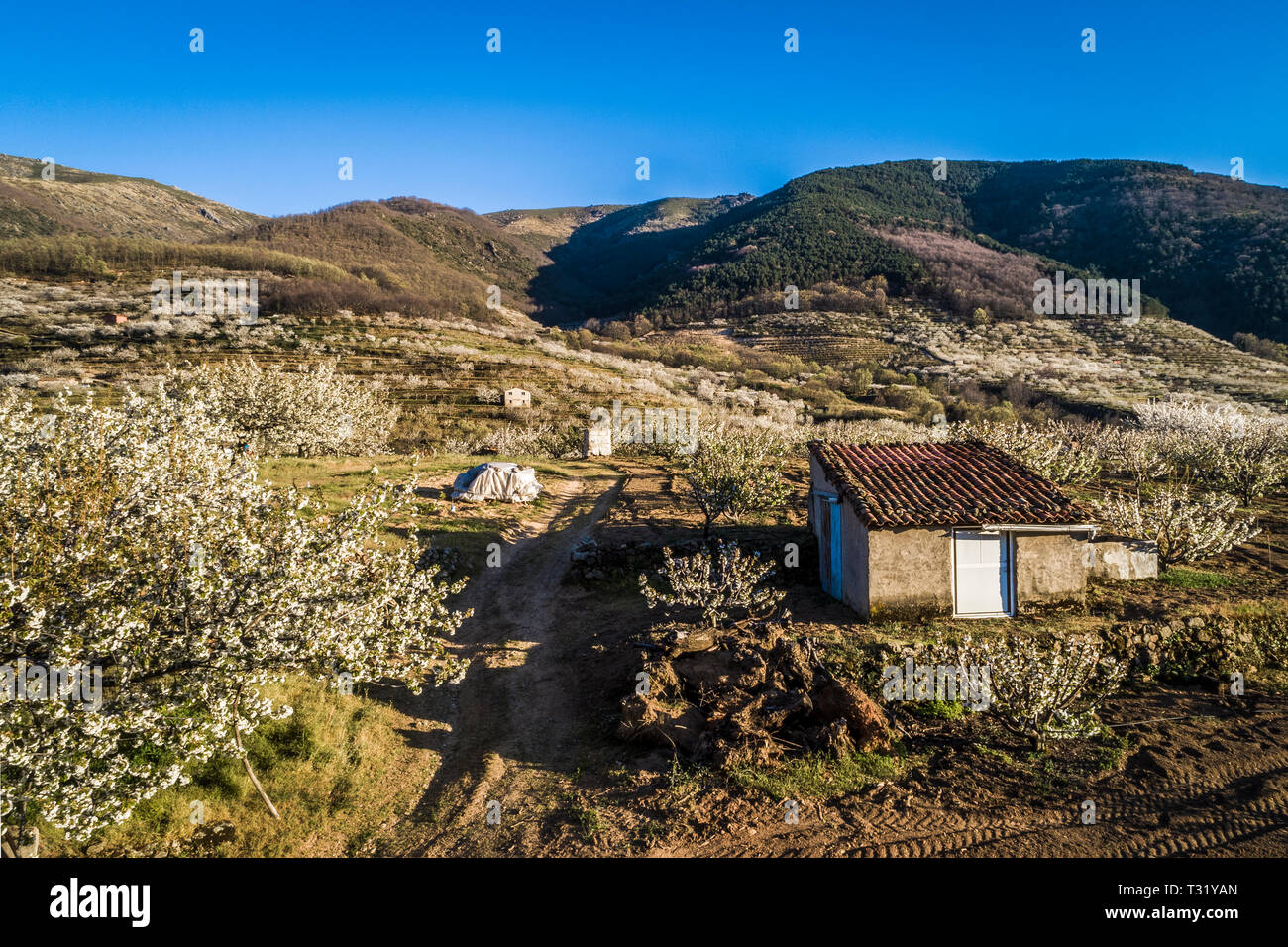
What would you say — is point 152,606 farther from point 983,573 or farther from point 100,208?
point 100,208

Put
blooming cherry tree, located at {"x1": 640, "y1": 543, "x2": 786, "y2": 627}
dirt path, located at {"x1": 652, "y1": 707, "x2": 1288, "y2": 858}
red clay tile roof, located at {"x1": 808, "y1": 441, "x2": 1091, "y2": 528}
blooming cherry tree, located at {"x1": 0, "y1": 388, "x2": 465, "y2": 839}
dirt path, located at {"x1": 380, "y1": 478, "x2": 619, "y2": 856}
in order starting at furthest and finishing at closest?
red clay tile roof, located at {"x1": 808, "y1": 441, "x2": 1091, "y2": 528} < blooming cherry tree, located at {"x1": 640, "y1": 543, "x2": 786, "y2": 627} < dirt path, located at {"x1": 380, "y1": 478, "x2": 619, "y2": 856} < dirt path, located at {"x1": 652, "y1": 707, "x2": 1288, "y2": 858} < blooming cherry tree, located at {"x1": 0, "y1": 388, "x2": 465, "y2": 839}

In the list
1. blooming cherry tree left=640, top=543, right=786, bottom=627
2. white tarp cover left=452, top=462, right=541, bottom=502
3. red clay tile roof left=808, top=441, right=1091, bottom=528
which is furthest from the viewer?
white tarp cover left=452, top=462, right=541, bottom=502

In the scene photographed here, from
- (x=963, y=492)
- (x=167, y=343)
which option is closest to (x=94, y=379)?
(x=167, y=343)

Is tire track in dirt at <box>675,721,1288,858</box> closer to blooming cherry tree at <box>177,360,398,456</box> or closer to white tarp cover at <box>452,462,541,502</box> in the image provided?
white tarp cover at <box>452,462,541,502</box>

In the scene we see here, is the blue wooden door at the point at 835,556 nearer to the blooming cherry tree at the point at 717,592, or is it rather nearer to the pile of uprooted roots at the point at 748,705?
the blooming cherry tree at the point at 717,592

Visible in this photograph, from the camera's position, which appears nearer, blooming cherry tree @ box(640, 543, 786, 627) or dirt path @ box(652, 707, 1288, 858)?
dirt path @ box(652, 707, 1288, 858)

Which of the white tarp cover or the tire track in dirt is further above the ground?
the white tarp cover

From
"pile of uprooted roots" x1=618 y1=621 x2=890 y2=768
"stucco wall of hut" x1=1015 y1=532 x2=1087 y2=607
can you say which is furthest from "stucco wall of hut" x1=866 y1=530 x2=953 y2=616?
"pile of uprooted roots" x1=618 y1=621 x2=890 y2=768
